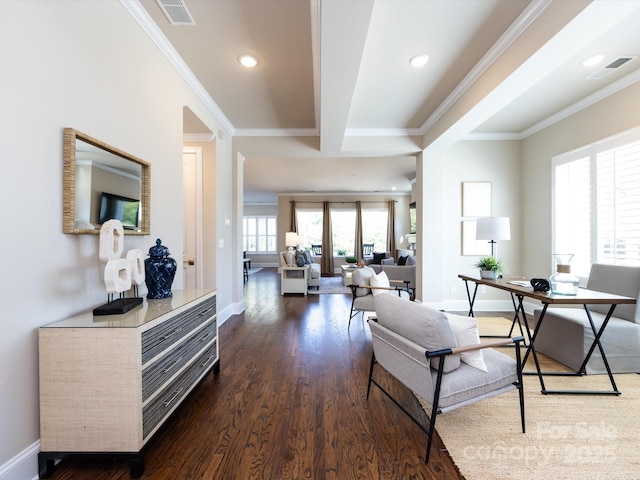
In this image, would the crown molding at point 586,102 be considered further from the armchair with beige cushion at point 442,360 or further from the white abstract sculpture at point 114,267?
the white abstract sculpture at point 114,267

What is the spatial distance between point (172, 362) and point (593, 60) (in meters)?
4.39

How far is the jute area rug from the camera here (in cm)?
152

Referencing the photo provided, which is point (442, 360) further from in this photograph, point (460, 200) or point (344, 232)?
point (344, 232)

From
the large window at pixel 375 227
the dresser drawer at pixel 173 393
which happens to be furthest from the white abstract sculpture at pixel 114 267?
the large window at pixel 375 227

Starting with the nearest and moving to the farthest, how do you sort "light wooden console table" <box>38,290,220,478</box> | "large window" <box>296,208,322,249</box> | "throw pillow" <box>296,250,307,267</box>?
"light wooden console table" <box>38,290,220,478</box>
"throw pillow" <box>296,250,307,267</box>
"large window" <box>296,208,322,249</box>

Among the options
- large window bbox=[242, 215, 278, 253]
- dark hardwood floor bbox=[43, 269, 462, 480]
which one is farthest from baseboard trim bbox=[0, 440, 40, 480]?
large window bbox=[242, 215, 278, 253]

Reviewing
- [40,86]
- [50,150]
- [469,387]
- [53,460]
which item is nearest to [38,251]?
[50,150]

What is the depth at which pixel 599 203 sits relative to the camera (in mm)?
3482

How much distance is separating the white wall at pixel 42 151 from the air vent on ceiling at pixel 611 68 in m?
4.29

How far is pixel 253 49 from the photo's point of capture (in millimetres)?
2658

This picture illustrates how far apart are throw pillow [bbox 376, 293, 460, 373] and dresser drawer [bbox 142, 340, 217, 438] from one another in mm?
1420

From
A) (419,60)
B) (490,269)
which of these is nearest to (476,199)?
(490,269)

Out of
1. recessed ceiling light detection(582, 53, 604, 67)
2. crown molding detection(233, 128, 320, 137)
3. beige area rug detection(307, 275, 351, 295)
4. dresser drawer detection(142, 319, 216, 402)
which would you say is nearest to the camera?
dresser drawer detection(142, 319, 216, 402)

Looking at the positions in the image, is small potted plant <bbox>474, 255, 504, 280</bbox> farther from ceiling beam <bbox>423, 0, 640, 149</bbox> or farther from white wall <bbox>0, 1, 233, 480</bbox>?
white wall <bbox>0, 1, 233, 480</bbox>
